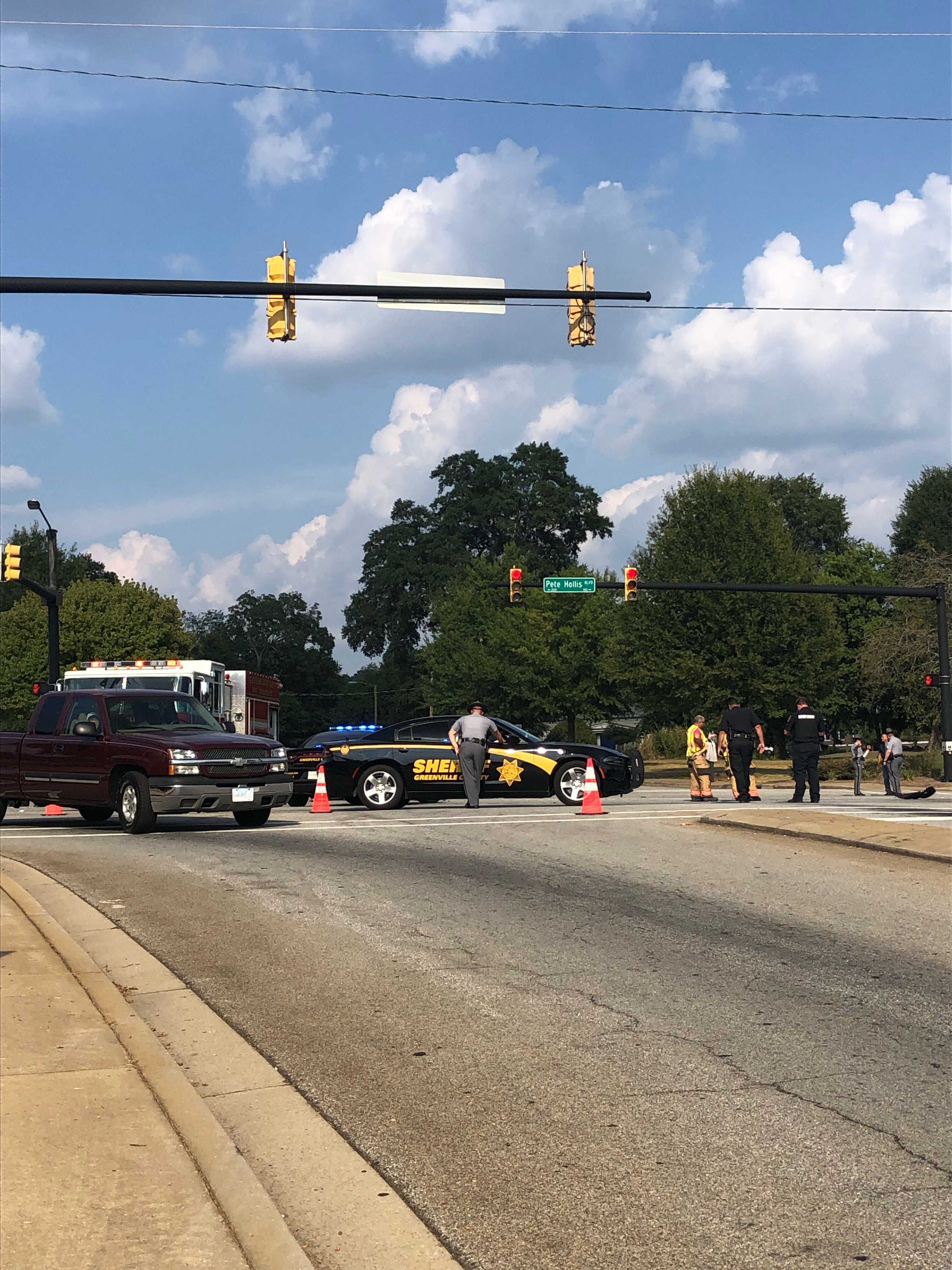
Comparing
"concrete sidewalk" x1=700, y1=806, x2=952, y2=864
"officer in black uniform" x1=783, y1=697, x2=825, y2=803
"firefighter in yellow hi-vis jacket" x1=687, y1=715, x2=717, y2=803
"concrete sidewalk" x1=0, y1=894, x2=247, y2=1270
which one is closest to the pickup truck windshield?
"concrete sidewalk" x1=700, y1=806, x2=952, y2=864

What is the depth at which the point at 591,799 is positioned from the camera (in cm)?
1923

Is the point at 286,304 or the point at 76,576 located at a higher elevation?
the point at 76,576

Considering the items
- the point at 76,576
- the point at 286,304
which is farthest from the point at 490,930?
the point at 76,576

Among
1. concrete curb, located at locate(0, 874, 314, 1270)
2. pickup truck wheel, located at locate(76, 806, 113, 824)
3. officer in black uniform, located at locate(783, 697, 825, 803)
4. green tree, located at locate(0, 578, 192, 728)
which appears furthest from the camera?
green tree, located at locate(0, 578, 192, 728)

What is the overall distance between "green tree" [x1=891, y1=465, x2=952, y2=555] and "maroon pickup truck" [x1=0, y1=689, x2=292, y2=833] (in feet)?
229

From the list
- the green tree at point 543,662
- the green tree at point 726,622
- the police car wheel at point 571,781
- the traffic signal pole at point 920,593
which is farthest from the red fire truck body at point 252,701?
the green tree at point 543,662

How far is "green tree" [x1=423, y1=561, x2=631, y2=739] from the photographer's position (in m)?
62.7

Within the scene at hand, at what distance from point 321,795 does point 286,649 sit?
12256cm

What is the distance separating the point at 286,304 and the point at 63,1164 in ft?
36.9

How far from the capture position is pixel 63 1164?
4.95 metres

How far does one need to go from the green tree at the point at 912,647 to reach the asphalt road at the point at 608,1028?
39.7m

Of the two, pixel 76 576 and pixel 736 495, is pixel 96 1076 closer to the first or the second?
pixel 736 495

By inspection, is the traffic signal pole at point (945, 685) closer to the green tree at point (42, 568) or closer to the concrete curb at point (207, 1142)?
the concrete curb at point (207, 1142)

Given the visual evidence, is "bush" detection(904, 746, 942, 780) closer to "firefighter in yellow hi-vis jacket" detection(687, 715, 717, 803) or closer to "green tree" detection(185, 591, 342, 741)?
"firefighter in yellow hi-vis jacket" detection(687, 715, 717, 803)
